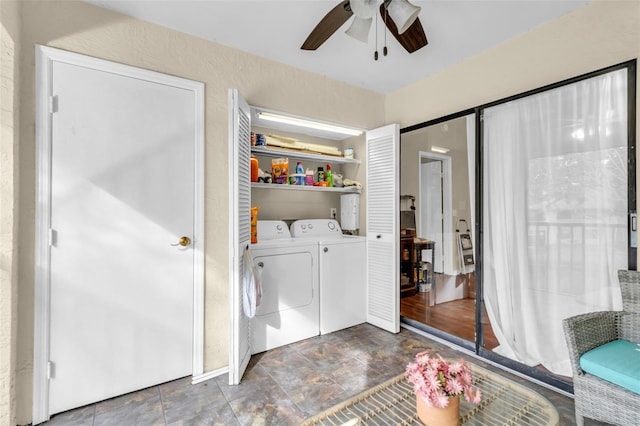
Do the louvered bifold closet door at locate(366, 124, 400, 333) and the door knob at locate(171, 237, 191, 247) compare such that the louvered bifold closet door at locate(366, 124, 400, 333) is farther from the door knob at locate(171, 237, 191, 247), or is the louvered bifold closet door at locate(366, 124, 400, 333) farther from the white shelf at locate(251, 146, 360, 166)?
the door knob at locate(171, 237, 191, 247)

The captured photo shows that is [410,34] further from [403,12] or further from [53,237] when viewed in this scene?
[53,237]

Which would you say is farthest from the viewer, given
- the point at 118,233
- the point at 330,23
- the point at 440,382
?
the point at 118,233

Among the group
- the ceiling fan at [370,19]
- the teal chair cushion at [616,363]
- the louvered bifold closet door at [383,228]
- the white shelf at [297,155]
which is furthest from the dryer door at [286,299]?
the teal chair cushion at [616,363]

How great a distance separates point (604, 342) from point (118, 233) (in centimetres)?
309

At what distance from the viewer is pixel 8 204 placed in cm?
166

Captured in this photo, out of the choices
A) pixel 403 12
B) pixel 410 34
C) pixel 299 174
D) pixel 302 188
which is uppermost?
pixel 410 34

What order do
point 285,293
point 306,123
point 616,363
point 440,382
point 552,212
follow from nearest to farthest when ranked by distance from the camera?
point 440,382
point 616,363
point 552,212
point 285,293
point 306,123

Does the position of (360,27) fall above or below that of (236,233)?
above

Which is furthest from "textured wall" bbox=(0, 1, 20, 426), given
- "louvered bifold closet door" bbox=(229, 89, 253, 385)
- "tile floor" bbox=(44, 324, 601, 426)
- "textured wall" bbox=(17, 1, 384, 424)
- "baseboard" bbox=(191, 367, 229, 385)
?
"louvered bifold closet door" bbox=(229, 89, 253, 385)

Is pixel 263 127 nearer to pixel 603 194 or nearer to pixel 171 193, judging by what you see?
pixel 171 193

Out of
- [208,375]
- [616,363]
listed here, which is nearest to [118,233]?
[208,375]

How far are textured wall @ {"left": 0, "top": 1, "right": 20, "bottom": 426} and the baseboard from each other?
3.22 ft

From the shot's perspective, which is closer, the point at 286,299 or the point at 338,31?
the point at 338,31

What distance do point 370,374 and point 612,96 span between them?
251 centimetres
